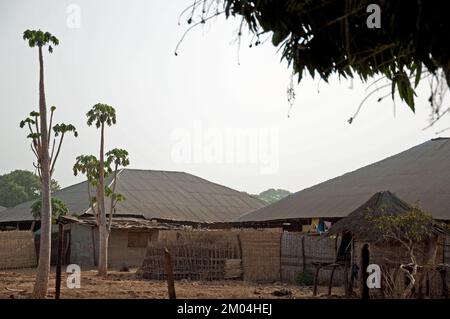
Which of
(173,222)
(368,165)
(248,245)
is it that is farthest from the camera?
(173,222)

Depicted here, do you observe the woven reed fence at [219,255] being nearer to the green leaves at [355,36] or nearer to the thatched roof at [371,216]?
the thatched roof at [371,216]

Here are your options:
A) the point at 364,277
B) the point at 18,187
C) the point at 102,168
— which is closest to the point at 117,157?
the point at 102,168

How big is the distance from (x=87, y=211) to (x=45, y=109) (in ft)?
67.0

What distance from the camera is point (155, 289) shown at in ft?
58.0

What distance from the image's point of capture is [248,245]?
21.5 meters

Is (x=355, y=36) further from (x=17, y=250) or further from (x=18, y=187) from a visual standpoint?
(x=18, y=187)

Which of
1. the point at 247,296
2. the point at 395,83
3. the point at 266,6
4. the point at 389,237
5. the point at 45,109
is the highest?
the point at 45,109

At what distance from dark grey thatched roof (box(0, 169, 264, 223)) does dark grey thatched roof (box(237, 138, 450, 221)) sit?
26.0ft

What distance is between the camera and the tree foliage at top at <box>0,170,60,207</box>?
71125 mm

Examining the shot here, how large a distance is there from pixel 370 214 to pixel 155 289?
6287 millimetres

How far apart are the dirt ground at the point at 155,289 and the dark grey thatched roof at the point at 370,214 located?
1.66 meters
